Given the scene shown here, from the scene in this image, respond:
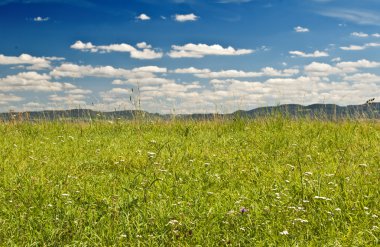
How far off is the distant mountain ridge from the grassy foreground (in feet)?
8.93

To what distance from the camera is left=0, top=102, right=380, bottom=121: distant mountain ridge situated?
13.2 metres

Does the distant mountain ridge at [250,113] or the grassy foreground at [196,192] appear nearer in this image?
the grassy foreground at [196,192]

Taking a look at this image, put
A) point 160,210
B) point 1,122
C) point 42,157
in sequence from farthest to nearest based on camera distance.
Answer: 1. point 1,122
2. point 42,157
3. point 160,210

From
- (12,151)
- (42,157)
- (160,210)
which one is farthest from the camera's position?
(12,151)

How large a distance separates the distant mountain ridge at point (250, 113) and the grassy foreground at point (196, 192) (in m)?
2.72

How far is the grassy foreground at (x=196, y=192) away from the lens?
448 cm

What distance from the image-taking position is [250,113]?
13.9 meters

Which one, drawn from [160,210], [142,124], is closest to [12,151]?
[142,124]

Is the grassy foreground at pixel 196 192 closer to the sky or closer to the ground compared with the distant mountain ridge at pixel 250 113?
closer to the ground

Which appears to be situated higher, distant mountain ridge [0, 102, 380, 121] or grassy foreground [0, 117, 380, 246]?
distant mountain ridge [0, 102, 380, 121]

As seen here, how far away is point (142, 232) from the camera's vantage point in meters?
4.63

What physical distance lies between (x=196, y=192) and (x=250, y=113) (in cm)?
829

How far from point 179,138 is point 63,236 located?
250 inches

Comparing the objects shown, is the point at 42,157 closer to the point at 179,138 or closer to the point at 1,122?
the point at 179,138
